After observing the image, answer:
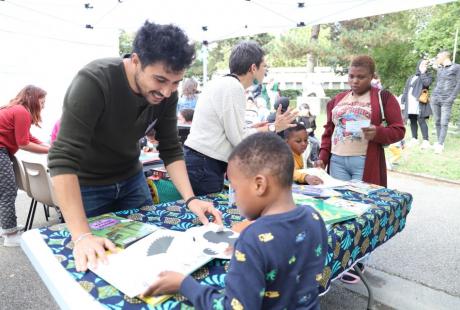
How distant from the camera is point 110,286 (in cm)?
107

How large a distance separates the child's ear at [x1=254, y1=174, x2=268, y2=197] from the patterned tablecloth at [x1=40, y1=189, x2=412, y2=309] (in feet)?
1.15

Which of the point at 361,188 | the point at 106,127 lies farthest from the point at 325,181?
the point at 106,127

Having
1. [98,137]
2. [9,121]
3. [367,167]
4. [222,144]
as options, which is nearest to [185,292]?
[98,137]

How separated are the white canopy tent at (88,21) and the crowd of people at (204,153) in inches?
79.5

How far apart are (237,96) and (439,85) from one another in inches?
281

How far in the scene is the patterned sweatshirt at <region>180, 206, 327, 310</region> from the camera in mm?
846

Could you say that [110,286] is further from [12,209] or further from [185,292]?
[12,209]

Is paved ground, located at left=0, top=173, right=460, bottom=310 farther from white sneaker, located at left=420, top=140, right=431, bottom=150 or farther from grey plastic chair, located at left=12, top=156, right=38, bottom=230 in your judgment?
white sneaker, located at left=420, top=140, right=431, bottom=150

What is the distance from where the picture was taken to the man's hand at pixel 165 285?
39.0 inches

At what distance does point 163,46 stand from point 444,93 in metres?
7.94

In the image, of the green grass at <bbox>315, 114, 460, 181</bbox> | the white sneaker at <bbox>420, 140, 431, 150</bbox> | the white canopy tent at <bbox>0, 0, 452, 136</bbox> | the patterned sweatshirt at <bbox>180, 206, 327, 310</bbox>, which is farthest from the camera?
the white sneaker at <bbox>420, 140, 431, 150</bbox>

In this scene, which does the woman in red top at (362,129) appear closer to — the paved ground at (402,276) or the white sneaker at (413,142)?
the paved ground at (402,276)

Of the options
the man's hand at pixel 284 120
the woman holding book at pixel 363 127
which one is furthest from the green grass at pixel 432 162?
the man's hand at pixel 284 120

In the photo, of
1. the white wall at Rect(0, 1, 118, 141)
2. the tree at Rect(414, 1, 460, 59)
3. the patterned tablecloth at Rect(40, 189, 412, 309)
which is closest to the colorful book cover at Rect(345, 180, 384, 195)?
the patterned tablecloth at Rect(40, 189, 412, 309)
